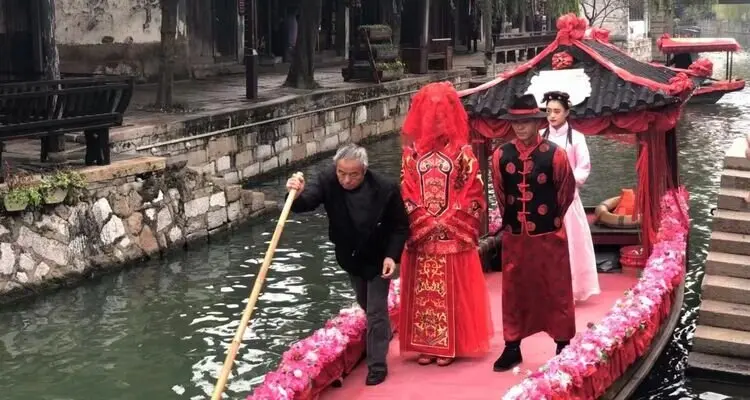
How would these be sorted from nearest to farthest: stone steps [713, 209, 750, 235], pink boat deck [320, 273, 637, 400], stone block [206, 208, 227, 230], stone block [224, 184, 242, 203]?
pink boat deck [320, 273, 637, 400] < stone steps [713, 209, 750, 235] < stone block [206, 208, 227, 230] < stone block [224, 184, 242, 203]

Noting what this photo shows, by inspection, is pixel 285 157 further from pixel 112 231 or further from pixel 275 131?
pixel 112 231

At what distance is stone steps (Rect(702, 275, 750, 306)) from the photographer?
7.52m

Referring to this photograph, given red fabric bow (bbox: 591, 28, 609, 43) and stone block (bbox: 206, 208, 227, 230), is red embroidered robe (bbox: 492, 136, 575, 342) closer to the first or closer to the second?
red fabric bow (bbox: 591, 28, 609, 43)

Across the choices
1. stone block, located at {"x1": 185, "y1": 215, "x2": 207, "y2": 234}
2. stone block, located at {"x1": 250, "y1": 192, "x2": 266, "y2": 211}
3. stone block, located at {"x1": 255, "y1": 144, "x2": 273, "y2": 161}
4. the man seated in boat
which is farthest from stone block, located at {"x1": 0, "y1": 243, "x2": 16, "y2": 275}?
stone block, located at {"x1": 255, "y1": 144, "x2": 273, "y2": 161}

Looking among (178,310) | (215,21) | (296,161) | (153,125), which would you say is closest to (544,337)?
(178,310)

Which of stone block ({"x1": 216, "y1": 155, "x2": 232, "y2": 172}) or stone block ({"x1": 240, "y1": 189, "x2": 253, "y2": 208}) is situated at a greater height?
stone block ({"x1": 216, "y1": 155, "x2": 232, "y2": 172})

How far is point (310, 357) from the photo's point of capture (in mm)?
5488

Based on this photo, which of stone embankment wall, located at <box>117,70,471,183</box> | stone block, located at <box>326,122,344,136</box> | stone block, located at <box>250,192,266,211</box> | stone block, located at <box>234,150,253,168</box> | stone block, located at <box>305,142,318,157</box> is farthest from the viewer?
stone block, located at <box>326,122,344,136</box>

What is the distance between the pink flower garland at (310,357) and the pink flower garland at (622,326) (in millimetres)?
1105

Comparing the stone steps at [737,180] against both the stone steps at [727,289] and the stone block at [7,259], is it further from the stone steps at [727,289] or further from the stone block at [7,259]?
the stone block at [7,259]

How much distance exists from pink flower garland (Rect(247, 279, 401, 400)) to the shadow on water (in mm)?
1630

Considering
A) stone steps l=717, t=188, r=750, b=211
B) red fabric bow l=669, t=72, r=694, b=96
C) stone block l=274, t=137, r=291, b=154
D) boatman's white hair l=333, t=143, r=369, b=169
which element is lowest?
stone block l=274, t=137, r=291, b=154

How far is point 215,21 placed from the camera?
75.0ft

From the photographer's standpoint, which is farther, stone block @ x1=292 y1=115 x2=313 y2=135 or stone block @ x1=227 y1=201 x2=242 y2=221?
stone block @ x1=292 y1=115 x2=313 y2=135
